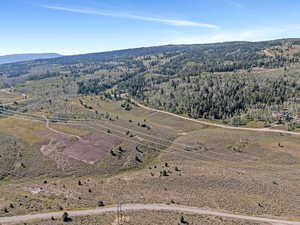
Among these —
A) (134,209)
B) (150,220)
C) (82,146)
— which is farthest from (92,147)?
(150,220)

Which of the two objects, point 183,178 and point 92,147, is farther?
point 92,147

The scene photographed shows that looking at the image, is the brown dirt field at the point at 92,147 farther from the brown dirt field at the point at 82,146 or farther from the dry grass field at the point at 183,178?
the dry grass field at the point at 183,178

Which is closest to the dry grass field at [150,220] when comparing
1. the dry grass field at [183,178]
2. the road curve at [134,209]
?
the dry grass field at [183,178]

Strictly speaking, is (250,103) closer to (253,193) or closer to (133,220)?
(253,193)

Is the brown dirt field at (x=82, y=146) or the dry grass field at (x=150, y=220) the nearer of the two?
the dry grass field at (x=150, y=220)

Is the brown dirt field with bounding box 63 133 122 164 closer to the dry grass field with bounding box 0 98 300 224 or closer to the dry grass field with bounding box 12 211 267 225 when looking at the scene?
the dry grass field with bounding box 0 98 300 224

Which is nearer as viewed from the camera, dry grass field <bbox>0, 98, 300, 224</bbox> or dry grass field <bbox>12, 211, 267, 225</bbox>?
dry grass field <bbox>12, 211, 267, 225</bbox>

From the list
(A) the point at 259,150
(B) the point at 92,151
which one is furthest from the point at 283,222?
(B) the point at 92,151

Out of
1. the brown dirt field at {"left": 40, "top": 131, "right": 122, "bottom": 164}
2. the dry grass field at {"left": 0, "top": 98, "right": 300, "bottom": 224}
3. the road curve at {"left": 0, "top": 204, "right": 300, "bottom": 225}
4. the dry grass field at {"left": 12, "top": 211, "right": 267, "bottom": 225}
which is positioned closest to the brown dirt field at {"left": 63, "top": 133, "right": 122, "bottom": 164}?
the brown dirt field at {"left": 40, "top": 131, "right": 122, "bottom": 164}

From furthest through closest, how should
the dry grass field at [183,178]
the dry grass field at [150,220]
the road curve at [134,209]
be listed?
the dry grass field at [183,178]
the road curve at [134,209]
the dry grass field at [150,220]

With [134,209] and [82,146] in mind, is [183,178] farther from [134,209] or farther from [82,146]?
[82,146]

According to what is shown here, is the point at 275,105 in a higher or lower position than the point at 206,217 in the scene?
higher
